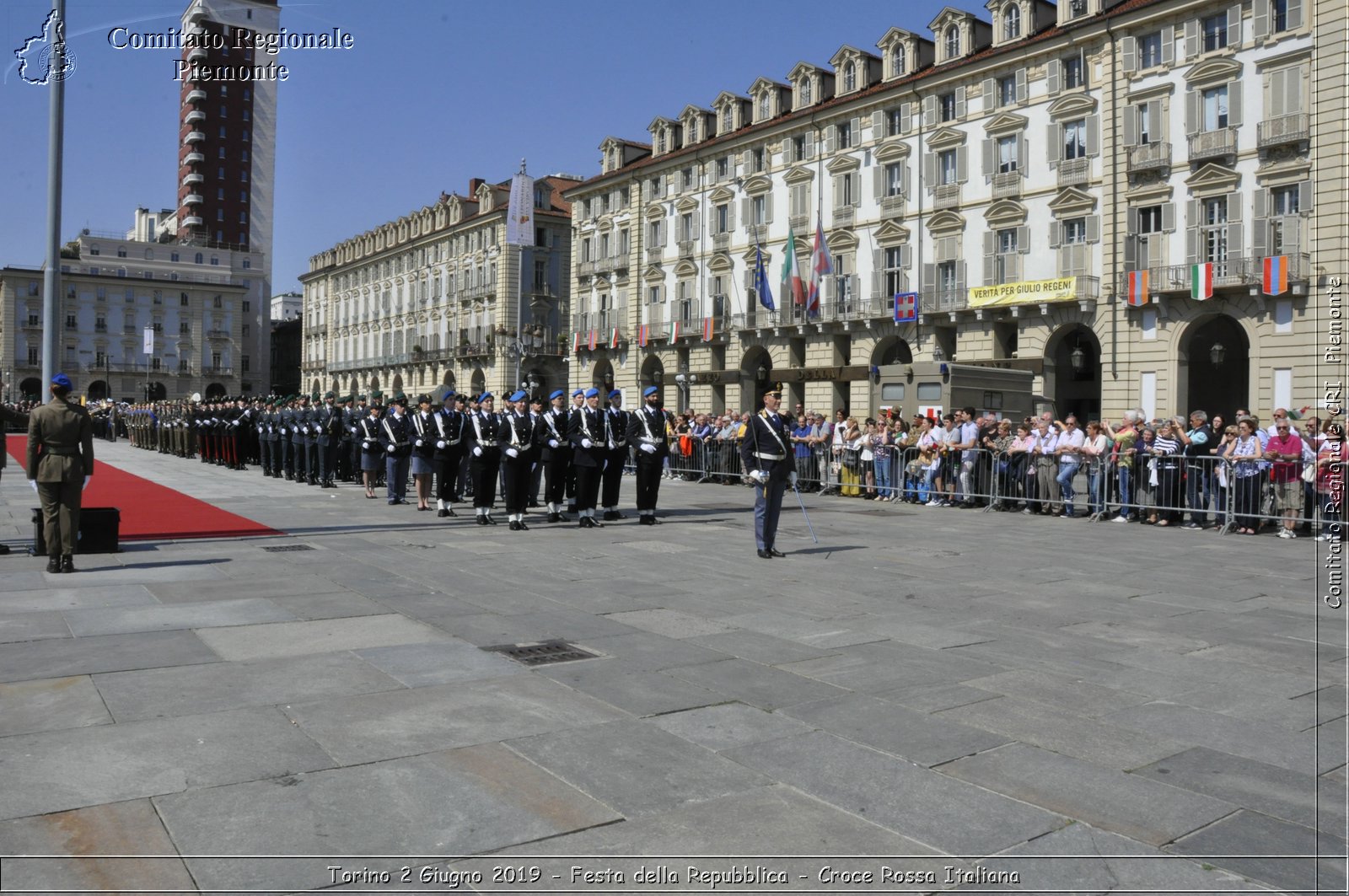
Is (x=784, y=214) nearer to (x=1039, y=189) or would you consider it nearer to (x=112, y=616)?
(x=1039, y=189)

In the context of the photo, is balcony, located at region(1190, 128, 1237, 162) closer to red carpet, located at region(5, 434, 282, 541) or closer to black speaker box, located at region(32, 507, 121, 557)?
red carpet, located at region(5, 434, 282, 541)

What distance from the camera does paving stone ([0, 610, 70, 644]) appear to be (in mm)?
7172

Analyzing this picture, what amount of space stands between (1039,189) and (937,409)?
1505 centimetres

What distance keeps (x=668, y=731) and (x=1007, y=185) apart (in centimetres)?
3865

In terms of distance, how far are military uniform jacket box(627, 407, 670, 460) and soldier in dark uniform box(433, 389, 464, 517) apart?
2983mm

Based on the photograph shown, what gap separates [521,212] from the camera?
114 ft

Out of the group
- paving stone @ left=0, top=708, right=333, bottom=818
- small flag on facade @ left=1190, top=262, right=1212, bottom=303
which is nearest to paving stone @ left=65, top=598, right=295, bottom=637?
paving stone @ left=0, top=708, right=333, bottom=818

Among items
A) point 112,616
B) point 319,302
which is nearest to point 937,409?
point 112,616

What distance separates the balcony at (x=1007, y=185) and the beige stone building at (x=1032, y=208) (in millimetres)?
78

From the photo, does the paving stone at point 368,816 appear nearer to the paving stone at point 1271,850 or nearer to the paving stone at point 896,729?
the paving stone at point 896,729

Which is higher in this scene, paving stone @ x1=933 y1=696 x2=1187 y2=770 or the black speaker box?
the black speaker box

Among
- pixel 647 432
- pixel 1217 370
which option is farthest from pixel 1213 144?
pixel 647 432

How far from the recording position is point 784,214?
49.3 metres

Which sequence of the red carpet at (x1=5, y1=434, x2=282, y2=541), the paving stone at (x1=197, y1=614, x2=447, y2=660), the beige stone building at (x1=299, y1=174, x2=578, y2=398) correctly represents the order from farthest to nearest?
the beige stone building at (x1=299, y1=174, x2=578, y2=398), the red carpet at (x1=5, y1=434, x2=282, y2=541), the paving stone at (x1=197, y1=614, x2=447, y2=660)
